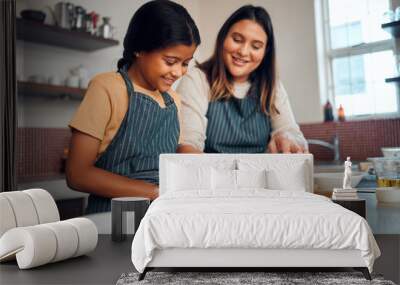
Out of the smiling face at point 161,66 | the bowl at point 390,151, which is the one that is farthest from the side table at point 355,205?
the smiling face at point 161,66

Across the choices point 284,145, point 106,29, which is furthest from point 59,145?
point 284,145

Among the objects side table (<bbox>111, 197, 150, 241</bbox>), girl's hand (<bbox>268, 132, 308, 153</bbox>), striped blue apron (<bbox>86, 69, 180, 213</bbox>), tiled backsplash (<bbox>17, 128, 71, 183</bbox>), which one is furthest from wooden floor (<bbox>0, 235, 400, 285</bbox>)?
girl's hand (<bbox>268, 132, 308, 153</bbox>)

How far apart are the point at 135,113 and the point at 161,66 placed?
1.79 feet

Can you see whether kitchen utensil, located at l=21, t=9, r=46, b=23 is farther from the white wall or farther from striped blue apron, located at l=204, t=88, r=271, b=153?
striped blue apron, located at l=204, t=88, r=271, b=153

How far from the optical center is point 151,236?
327cm

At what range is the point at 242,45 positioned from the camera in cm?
499

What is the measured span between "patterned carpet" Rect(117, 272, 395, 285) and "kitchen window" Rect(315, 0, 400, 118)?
2053 mm

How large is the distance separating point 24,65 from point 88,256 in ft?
7.15

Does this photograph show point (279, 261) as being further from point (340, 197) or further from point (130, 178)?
point (130, 178)

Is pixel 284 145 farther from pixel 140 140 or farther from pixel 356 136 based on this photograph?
pixel 140 140

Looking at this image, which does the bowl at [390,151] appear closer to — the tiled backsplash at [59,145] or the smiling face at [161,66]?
the tiled backsplash at [59,145]

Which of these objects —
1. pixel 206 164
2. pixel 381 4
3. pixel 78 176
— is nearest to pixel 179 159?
pixel 206 164

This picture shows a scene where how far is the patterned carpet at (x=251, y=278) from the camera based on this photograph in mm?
3279

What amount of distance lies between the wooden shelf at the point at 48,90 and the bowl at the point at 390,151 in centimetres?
311
